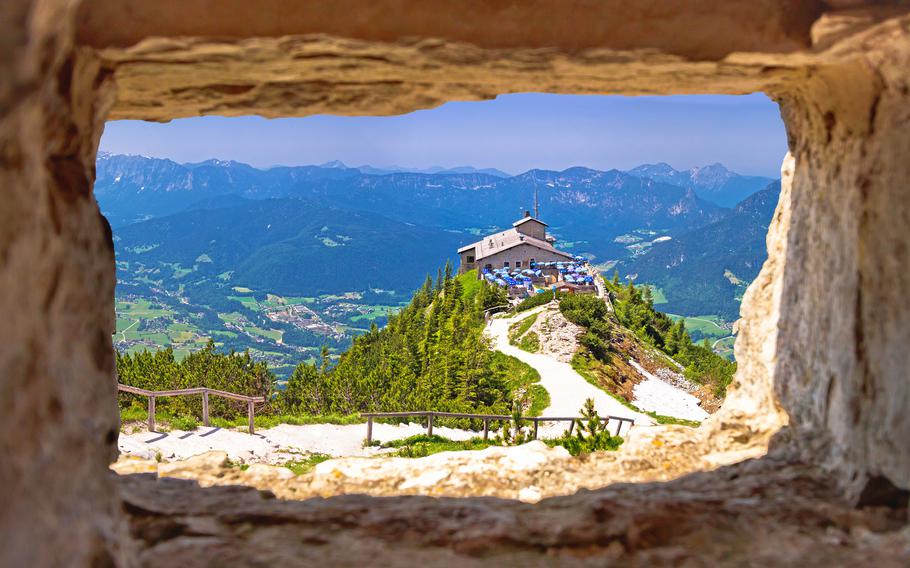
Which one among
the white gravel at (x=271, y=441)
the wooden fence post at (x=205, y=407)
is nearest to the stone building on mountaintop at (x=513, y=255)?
the white gravel at (x=271, y=441)

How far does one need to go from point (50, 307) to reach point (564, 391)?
2910 centimetres

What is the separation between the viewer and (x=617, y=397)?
103ft

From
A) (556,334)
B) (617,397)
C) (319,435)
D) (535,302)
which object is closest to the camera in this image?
(319,435)

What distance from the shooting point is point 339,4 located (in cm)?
486

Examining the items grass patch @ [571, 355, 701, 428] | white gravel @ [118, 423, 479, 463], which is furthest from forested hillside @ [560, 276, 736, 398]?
white gravel @ [118, 423, 479, 463]

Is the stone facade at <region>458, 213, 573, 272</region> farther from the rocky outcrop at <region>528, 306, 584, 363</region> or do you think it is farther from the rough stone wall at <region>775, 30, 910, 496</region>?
the rough stone wall at <region>775, 30, 910, 496</region>

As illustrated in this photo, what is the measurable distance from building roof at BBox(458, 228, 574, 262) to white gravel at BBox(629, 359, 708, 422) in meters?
37.1

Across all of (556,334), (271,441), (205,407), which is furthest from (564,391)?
(205,407)

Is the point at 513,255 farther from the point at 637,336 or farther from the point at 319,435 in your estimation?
the point at 319,435

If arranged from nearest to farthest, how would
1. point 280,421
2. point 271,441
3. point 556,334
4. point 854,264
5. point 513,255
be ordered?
1. point 854,264
2. point 271,441
3. point 280,421
4. point 556,334
5. point 513,255

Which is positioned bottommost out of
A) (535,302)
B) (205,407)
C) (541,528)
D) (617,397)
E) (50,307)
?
(617,397)

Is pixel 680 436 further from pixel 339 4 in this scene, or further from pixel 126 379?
pixel 126 379

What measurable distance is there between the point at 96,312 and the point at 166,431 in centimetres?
1142

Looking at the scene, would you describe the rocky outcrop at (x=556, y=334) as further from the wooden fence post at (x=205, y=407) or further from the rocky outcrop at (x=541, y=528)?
the rocky outcrop at (x=541, y=528)
